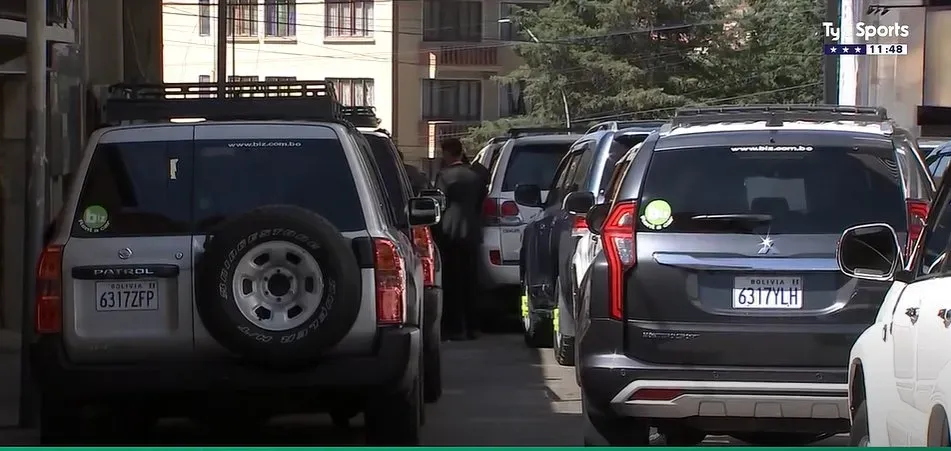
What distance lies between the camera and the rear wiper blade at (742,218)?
6992 mm

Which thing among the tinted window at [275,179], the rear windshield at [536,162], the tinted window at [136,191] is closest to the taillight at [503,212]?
the rear windshield at [536,162]

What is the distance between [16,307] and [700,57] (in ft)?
139

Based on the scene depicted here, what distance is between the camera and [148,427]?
361 inches

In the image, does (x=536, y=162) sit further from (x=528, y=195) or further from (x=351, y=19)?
Result: (x=351, y=19)

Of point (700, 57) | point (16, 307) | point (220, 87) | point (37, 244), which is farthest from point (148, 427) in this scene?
point (700, 57)

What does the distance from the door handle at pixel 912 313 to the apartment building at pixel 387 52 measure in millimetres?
49423

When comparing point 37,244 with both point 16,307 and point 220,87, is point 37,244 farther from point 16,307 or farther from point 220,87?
point 16,307

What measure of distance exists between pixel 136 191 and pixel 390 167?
3.64 m

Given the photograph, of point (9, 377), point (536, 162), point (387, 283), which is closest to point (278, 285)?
point (387, 283)

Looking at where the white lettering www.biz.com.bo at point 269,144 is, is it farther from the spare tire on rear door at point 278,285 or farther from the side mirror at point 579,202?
the side mirror at point 579,202

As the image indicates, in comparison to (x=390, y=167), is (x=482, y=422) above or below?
below

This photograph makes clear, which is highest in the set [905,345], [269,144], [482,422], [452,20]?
[452,20]

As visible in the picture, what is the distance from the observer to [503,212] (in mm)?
14758

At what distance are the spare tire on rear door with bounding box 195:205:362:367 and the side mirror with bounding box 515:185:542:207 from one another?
616 cm
